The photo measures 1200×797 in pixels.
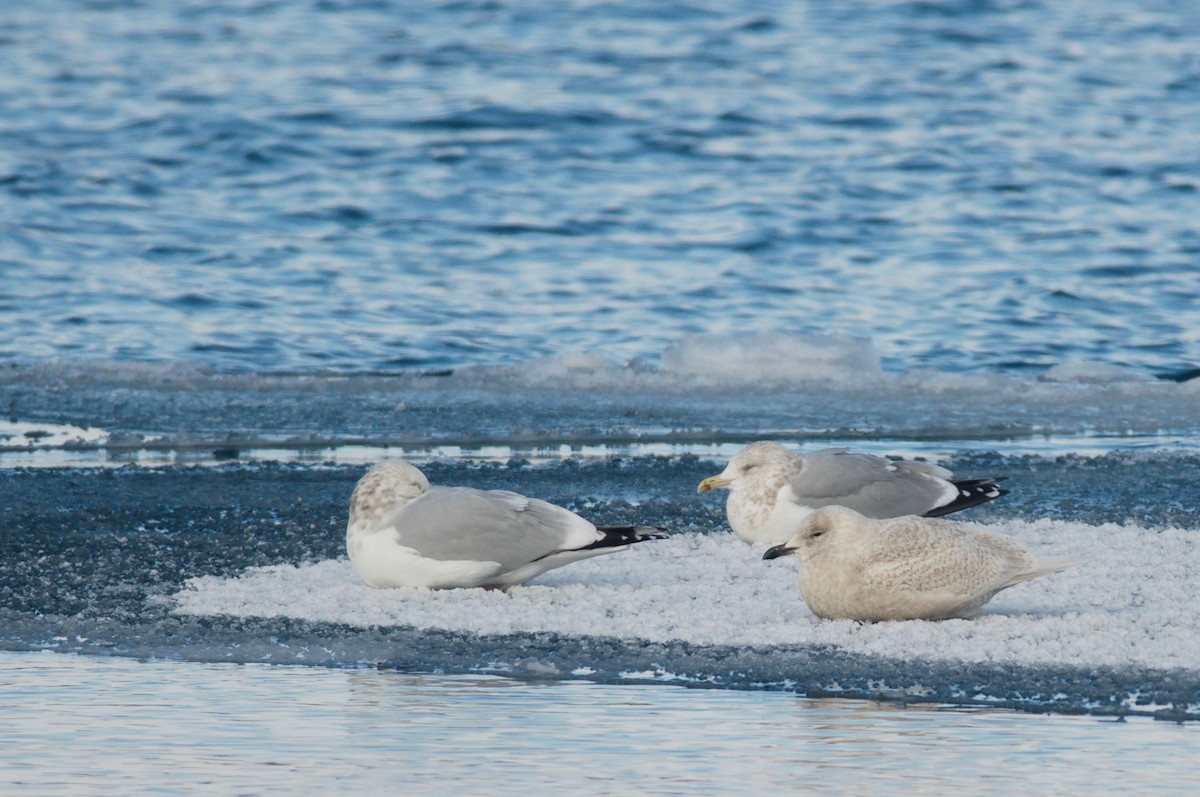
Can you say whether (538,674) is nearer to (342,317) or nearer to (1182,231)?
(342,317)

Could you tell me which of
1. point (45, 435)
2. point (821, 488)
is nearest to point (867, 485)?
point (821, 488)

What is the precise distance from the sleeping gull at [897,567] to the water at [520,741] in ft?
2.71

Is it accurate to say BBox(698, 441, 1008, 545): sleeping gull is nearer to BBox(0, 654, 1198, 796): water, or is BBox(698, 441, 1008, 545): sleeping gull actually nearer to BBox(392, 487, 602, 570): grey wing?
BBox(392, 487, 602, 570): grey wing

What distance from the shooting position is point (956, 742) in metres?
4.53

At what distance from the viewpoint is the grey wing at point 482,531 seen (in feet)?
21.2

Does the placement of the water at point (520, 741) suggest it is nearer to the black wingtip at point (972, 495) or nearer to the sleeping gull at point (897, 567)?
the sleeping gull at point (897, 567)

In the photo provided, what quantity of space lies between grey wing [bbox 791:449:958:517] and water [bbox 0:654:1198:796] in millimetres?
2589

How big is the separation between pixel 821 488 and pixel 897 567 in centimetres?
183

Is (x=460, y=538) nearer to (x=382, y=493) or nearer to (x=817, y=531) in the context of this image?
(x=382, y=493)

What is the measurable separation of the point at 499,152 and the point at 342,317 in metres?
8.84

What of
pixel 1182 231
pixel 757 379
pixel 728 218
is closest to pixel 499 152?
pixel 728 218

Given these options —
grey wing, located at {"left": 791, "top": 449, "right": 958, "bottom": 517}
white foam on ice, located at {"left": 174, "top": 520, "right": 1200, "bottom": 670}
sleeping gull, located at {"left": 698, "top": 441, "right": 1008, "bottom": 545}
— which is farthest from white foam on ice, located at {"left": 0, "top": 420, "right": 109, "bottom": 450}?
grey wing, located at {"left": 791, "top": 449, "right": 958, "bottom": 517}

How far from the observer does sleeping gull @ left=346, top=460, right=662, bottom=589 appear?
21.2 feet

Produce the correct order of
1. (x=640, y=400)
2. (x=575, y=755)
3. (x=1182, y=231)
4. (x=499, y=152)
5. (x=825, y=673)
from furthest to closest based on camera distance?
(x=499, y=152) < (x=1182, y=231) < (x=640, y=400) < (x=825, y=673) < (x=575, y=755)
